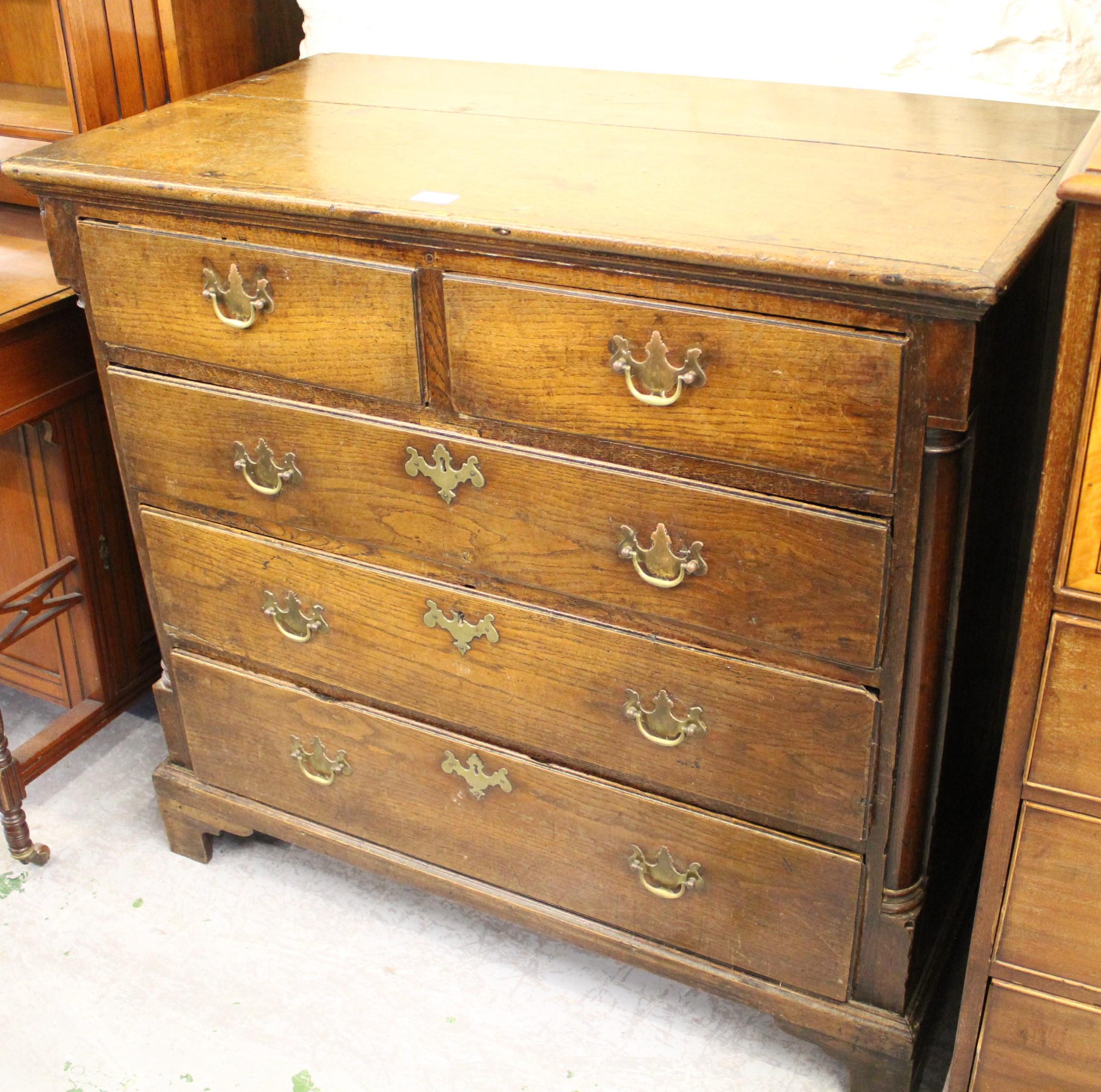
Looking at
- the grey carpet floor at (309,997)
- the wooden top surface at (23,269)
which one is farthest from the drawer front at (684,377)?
the grey carpet floor at (309,997)

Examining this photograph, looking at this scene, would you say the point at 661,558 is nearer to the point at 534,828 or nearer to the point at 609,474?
the point at 609,474

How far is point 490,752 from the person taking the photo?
6.17ft

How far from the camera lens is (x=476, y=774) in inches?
75.2

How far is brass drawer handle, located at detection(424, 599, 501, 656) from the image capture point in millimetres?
1774

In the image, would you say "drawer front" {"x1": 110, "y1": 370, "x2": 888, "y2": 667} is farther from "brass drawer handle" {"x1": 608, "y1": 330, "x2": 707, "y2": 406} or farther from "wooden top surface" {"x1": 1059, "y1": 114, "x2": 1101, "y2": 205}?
"wooden top surface" {"x1": 1059, "y1": 114, "x2": 1101, "y2": 205}

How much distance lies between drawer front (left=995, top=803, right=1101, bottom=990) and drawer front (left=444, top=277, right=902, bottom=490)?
1.36ft

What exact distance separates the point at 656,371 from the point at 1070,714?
565 mm

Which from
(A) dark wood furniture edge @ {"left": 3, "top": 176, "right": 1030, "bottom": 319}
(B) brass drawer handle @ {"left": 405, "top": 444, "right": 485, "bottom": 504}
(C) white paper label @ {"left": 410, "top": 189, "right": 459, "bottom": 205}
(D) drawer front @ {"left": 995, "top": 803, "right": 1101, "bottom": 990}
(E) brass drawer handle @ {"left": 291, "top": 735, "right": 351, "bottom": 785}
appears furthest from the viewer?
(E) brass drawer handle @ {"left": 291, "top": 735, "right": 351, "bottom": 785}

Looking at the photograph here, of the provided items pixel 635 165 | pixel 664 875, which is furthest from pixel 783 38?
pixel 664 875

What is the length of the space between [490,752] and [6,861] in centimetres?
99

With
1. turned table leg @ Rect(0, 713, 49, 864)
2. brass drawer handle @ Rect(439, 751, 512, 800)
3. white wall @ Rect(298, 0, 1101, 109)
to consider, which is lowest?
turned table leg @ Rect(0, 713, 49, 864)

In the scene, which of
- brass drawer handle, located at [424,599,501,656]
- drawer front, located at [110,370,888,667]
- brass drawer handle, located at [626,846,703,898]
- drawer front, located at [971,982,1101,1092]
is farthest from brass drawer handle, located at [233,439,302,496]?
drawer front, located at [971,982,1101,1092]

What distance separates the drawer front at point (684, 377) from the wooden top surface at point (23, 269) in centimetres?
82

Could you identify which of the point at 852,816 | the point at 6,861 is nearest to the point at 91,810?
the point at 6,861
